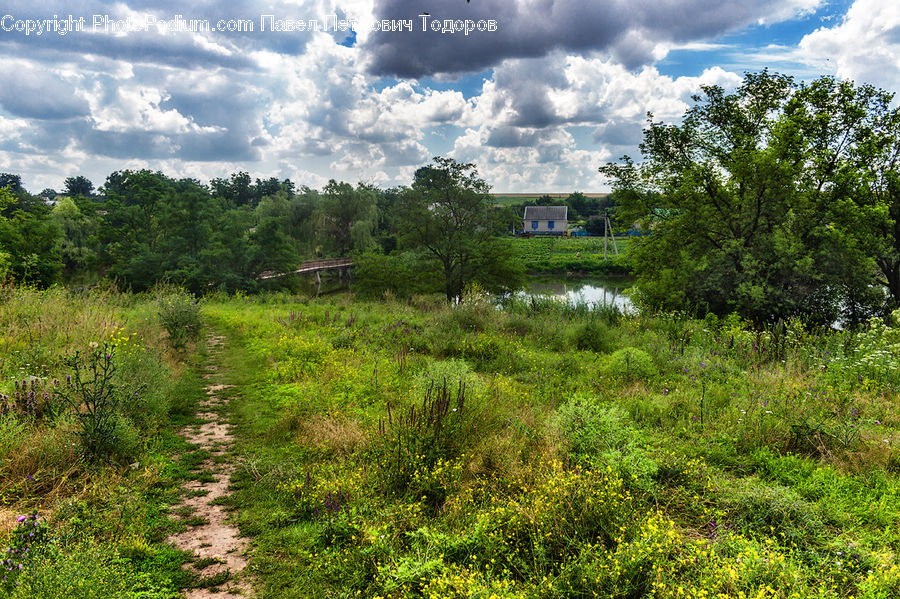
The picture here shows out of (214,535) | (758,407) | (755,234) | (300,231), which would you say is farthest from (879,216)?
(300,231)

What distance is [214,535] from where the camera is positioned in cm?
429

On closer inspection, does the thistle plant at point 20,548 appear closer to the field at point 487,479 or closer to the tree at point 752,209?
the field at point 487,479

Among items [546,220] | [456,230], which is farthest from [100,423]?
[546,220]

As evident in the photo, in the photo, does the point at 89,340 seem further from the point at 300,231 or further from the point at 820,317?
the point at 300,231

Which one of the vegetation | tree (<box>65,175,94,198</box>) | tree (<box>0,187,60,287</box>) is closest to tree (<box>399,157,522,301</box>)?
the vegetation

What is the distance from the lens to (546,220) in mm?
87125

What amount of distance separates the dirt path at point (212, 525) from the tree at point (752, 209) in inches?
669

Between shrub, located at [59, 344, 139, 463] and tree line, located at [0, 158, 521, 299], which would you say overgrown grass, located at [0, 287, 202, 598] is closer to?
shrub, located at [59, 344, 139, 463]

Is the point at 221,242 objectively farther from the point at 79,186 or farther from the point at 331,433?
the point at 79,186

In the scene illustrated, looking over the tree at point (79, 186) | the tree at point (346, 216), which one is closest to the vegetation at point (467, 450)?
the tree at point (346, 216)

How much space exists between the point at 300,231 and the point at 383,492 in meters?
46.7

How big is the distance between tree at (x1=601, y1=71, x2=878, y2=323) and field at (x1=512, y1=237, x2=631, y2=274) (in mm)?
24425

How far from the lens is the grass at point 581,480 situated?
338 centimetres

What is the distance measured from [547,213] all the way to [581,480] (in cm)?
8704
